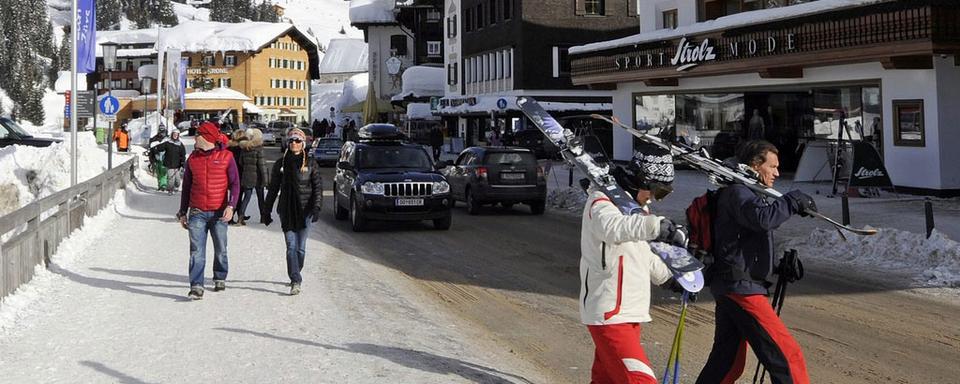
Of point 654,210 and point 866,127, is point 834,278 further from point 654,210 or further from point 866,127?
point 866,127

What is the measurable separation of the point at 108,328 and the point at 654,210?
1340cm

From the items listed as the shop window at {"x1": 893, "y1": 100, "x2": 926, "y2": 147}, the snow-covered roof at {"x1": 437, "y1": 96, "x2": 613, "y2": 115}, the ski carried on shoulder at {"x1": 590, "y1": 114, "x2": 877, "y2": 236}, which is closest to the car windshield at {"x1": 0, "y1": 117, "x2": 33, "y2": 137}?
the snow-covered roof at {"x1": 437, "y1": 96, "x2": 613, "y2": 115}

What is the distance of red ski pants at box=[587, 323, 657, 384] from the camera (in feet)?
15.0

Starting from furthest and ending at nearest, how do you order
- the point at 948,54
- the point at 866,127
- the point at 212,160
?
the point at 866,127
the point at 948,54
the point at 212,160

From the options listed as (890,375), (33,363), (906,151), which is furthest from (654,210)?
(33,363)

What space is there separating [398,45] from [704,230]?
86103 millimetres

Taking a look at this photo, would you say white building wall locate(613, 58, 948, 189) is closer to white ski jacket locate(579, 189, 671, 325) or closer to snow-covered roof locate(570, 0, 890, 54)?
snow-covered roof locate(570, 0, 890, 54)

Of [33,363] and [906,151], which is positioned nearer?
[33,363]

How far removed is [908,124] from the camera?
2153cm

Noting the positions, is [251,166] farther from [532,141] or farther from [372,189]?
[532,141]

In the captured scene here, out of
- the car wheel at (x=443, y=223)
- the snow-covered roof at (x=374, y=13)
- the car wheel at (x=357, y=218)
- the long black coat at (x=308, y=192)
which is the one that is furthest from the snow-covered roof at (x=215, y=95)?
the long black coat at (x=308, y=192)

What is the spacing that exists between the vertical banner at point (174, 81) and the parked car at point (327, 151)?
20.2 feet

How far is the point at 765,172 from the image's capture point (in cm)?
510

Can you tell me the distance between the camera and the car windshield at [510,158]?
20.5m
